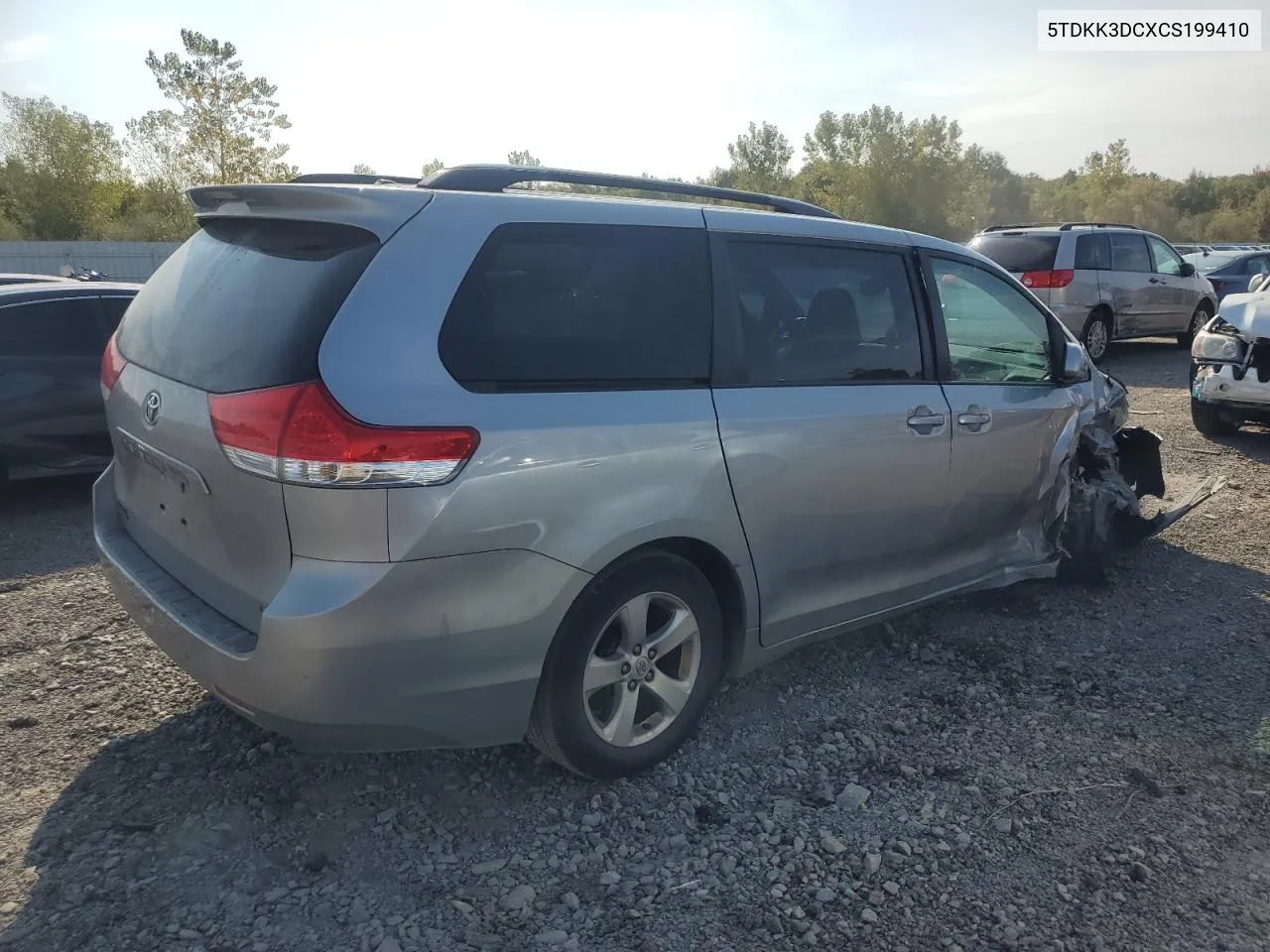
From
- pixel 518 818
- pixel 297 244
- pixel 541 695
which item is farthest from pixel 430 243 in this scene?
pixel 518 818

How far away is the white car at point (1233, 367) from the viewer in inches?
296

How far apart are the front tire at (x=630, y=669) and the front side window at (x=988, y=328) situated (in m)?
1.69

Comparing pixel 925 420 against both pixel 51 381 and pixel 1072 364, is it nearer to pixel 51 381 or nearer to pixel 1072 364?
pixel 1072 364

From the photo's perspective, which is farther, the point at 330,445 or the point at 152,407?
the point at 152,407

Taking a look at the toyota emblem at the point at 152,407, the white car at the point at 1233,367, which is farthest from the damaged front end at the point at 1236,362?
the toyota emblem at the point at 152,407

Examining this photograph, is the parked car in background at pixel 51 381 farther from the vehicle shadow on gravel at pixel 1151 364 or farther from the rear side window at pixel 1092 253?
the rear side window at pixel 1092 253

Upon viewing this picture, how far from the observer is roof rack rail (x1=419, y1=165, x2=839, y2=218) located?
302 centimetres

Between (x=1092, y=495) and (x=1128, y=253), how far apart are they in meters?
10.0

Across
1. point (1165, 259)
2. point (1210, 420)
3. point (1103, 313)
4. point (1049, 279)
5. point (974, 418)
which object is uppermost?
point (1165, 259)

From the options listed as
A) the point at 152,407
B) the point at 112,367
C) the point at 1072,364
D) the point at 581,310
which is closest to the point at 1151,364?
the point at 1072,364

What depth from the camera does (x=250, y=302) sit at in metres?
2.70

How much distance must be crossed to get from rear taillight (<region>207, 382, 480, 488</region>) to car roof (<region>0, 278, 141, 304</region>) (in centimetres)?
455

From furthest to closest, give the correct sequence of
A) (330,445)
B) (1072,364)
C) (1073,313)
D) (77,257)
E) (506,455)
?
1. (77,257)
2. (1073,313)
3. (1072,364)
4. (506,455)
5. (330,445)

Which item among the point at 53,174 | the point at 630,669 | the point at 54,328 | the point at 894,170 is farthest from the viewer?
the point at 894,170
